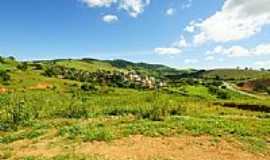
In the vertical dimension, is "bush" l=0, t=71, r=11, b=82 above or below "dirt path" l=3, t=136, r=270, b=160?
above

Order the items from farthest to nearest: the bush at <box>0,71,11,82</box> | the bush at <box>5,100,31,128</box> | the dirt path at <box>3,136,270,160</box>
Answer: the bush at <box>0,71,11,82</box> < the bush at <box>5,100,31,128</box> < the dirt path at <box>3,136,270,160</box>

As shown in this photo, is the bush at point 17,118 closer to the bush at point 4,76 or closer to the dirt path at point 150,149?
the dirt path at point 150,149

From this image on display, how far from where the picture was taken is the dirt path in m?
15.2

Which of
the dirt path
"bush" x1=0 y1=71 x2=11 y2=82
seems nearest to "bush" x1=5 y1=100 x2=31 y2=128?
the dirt path

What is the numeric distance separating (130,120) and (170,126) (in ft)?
10.8

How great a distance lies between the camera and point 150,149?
52.2ft

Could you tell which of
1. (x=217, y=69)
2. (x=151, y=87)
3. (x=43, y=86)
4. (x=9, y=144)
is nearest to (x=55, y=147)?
(x=9, y=144)

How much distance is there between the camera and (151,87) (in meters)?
84.6

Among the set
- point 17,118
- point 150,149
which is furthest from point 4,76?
point 150,149

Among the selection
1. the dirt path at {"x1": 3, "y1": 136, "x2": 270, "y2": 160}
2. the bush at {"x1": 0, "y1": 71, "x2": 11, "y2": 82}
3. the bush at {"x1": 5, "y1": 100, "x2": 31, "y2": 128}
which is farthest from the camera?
the bush at {"x1": 0, "y1": 71, "x2": 11, "y2": 82}

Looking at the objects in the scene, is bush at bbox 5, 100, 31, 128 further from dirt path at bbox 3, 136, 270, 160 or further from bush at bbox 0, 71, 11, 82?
bush at bbox 0, 71, 11, 82

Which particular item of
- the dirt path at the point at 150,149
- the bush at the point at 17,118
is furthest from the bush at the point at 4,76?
the dirt path at the point at 150,149

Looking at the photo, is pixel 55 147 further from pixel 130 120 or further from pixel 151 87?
pixel 151 87

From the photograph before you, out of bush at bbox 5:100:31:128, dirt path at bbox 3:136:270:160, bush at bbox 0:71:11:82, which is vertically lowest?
dirt path at bbox 3:136:270:160
